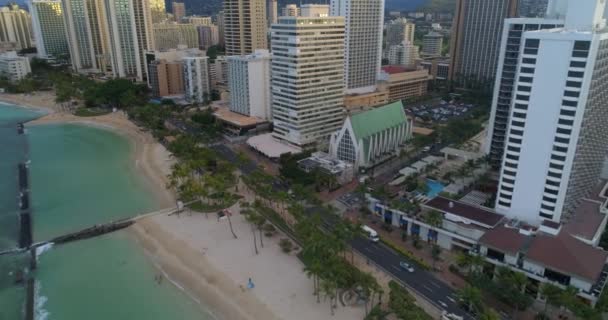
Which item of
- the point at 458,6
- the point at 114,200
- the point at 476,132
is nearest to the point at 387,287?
the point at 114,200

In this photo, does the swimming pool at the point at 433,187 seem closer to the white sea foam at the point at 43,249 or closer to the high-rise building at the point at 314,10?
the high-rise building at the point at 314,10

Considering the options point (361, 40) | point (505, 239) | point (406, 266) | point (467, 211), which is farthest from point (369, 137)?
point (361, 40)

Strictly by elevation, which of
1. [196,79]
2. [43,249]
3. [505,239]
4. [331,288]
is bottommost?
[43,249]

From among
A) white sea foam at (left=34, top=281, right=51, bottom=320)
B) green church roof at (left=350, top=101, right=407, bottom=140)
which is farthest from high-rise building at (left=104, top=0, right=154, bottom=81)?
white sea foam at (left=34, top=281, right=51, bottom=320)

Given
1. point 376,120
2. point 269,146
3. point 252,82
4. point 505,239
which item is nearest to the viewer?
point 505,239

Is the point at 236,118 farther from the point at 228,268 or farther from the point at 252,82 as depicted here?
the point at 228,268

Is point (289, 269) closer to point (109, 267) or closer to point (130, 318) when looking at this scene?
point (130, 318)
